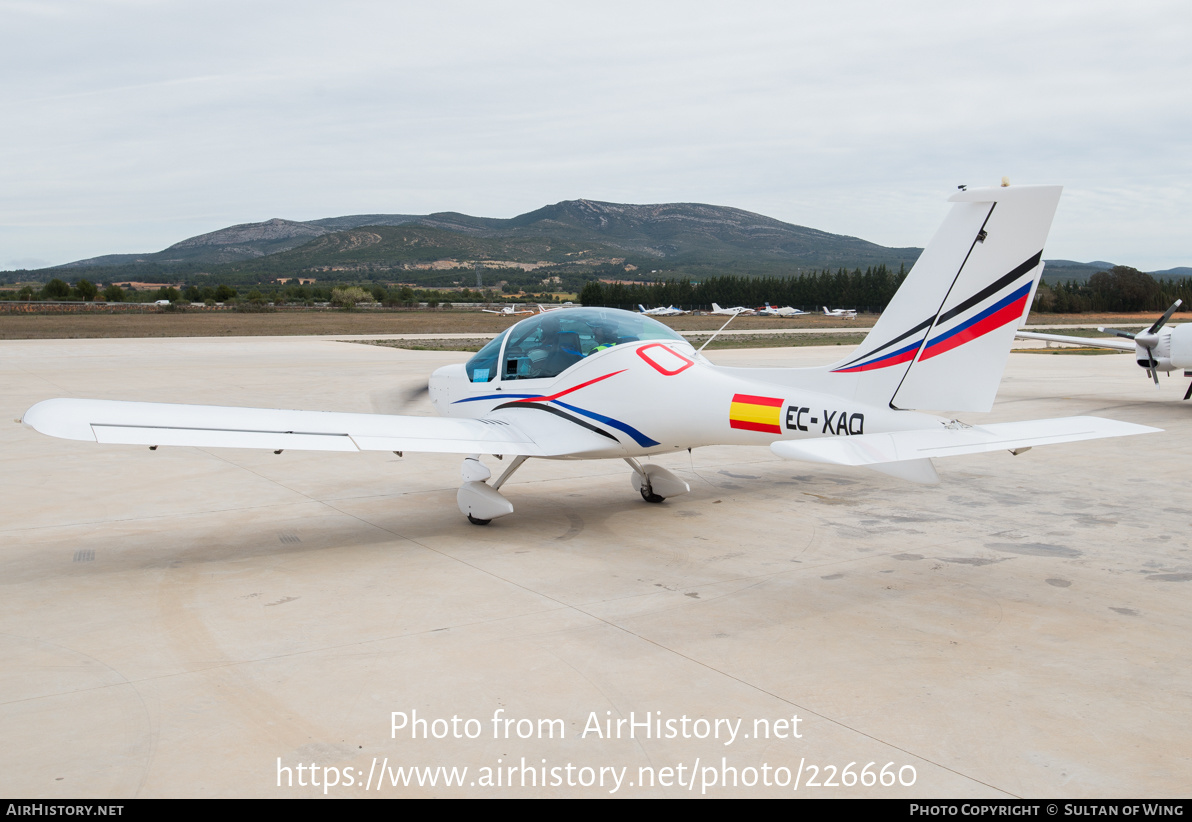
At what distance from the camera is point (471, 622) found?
226 inches

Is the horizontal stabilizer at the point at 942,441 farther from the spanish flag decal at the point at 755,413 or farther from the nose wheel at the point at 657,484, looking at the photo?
the nose wheel at the point at 657,484

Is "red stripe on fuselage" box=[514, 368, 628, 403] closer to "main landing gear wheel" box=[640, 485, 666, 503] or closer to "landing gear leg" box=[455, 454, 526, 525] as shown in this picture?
"landing gear leg" box=[455, 454, 526, 525]

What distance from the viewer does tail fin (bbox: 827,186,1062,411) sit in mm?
6398

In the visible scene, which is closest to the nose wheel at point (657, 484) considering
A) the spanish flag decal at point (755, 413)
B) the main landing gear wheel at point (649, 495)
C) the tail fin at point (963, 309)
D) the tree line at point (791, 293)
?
the main landing gear wheel at point (649, 495)

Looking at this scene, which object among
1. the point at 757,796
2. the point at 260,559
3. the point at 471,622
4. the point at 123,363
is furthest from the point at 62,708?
the point at 123,363

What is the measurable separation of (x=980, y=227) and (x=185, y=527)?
7.55m

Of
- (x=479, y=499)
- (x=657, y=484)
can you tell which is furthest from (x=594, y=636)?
(x=657, y=484)

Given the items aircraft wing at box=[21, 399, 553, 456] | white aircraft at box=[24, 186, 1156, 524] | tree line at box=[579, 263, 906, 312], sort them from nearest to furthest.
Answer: white aircraft at box=[24, 186, 1156, 524] → aircraft wing at box=[21, 399, 553, 456] → tree line at box=[579, 263, 906, 312]

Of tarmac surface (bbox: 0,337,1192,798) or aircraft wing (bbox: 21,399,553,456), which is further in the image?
aircraft wing (bbox: 21,399,553,456)

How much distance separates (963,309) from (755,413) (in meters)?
1.83

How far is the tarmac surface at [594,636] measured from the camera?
3.86 metres

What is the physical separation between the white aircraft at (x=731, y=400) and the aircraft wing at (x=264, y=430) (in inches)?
0.6

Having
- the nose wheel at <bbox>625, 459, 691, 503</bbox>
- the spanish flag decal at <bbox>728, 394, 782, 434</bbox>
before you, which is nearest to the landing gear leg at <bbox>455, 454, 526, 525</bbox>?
the nose wheel at <bbox>625, 459, 691, 503</bbox>

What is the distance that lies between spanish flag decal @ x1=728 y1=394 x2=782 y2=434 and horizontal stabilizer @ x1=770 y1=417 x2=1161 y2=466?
Answer: 126cm
